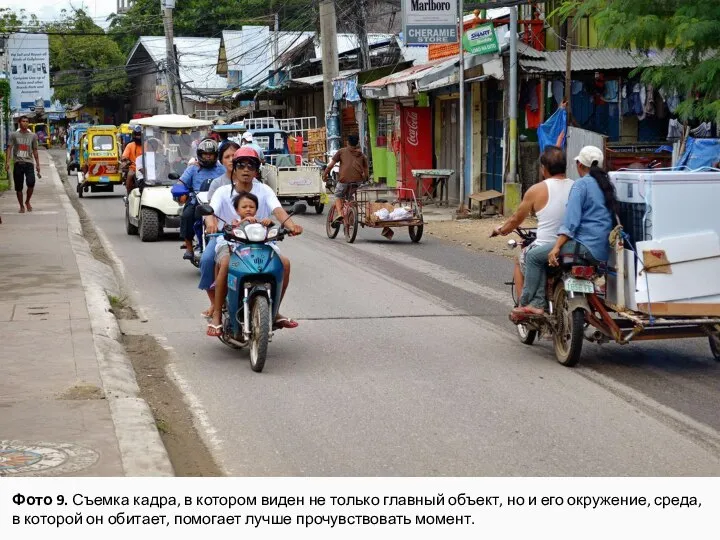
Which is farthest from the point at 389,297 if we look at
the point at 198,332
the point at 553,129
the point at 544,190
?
the point at 553,129

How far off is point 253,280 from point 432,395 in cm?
187

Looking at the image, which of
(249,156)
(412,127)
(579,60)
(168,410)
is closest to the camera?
(168,410)

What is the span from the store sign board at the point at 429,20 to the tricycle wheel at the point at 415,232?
18.5ft

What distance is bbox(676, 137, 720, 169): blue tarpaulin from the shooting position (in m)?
16.8

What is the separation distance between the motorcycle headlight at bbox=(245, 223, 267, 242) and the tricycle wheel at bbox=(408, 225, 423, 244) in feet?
34.3

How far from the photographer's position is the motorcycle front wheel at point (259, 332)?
838 centimetres

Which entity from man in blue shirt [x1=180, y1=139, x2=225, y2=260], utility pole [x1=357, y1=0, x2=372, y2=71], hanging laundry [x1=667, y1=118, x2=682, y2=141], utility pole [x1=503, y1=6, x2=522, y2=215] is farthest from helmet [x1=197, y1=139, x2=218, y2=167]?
utility pole [x1=357, y1=0, x2=372, y2=71]

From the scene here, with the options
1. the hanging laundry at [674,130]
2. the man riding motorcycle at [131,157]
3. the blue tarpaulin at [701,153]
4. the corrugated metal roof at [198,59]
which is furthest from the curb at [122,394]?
the corrugated metal roof at [198,59]

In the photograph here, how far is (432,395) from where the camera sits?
7.67 m

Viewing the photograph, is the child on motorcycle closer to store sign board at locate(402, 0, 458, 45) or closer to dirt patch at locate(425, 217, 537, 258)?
dirt patch at locate(425, 217, 537, 258)

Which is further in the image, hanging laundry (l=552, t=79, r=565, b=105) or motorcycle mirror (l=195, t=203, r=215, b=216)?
hanging laundry (l=552, t=79, r=565, b=105)

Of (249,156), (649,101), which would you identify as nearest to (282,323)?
(249,156)

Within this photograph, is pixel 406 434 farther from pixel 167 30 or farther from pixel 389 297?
pixel 167 30

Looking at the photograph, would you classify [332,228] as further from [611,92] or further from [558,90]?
[611,92]
